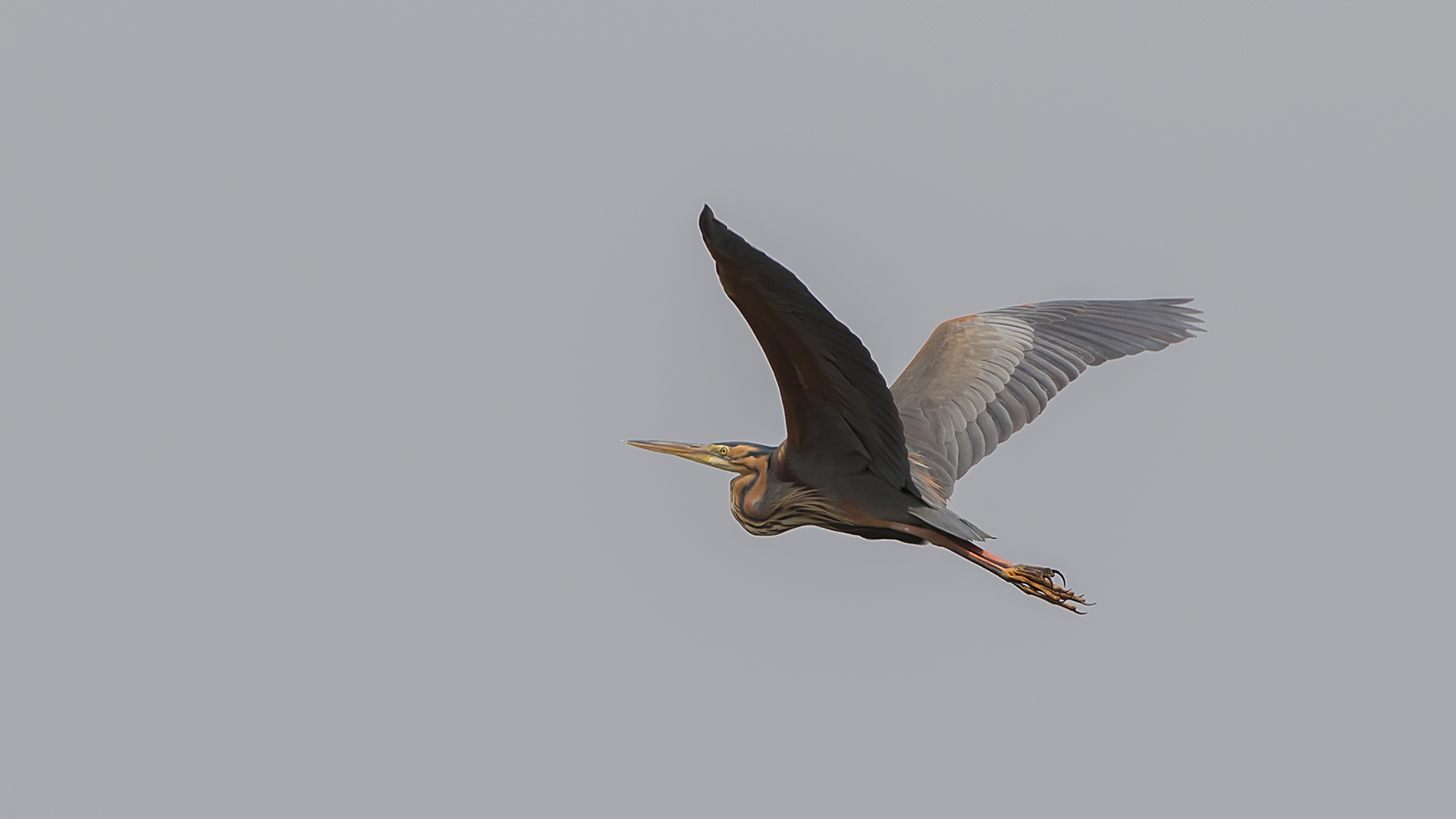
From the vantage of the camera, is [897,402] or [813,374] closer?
[813,374]

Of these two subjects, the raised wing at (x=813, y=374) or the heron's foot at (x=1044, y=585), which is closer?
the raised wing at (x=813, y=374)

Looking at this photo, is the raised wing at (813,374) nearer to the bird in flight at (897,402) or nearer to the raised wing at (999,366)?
the bird in flight at (897,402)

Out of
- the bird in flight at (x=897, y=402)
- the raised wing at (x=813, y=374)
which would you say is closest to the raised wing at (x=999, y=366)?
the bird in flight at (x=897, y=402)

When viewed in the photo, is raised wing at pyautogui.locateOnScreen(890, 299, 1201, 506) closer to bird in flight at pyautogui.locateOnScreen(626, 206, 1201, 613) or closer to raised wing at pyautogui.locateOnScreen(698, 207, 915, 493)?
bird in flight at pyautogui.locateOnScreen(626, 206, 1201, 613)

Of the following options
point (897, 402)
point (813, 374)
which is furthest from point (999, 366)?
point (813, 374)

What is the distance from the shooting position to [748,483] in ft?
30.6

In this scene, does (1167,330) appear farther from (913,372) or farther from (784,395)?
(784,395)

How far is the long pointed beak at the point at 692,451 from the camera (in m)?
9.58

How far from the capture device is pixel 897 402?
10422 millimetres

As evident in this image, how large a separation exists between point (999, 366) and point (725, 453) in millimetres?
2315

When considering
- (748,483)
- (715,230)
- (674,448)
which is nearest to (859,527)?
(748,483)

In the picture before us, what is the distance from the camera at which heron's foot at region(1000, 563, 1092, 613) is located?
30.6 feet

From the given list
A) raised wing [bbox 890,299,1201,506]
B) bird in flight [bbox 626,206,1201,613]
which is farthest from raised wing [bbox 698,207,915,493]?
raised wing [bbox 890,299,1201,506]

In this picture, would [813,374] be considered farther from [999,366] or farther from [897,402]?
[999,366]
